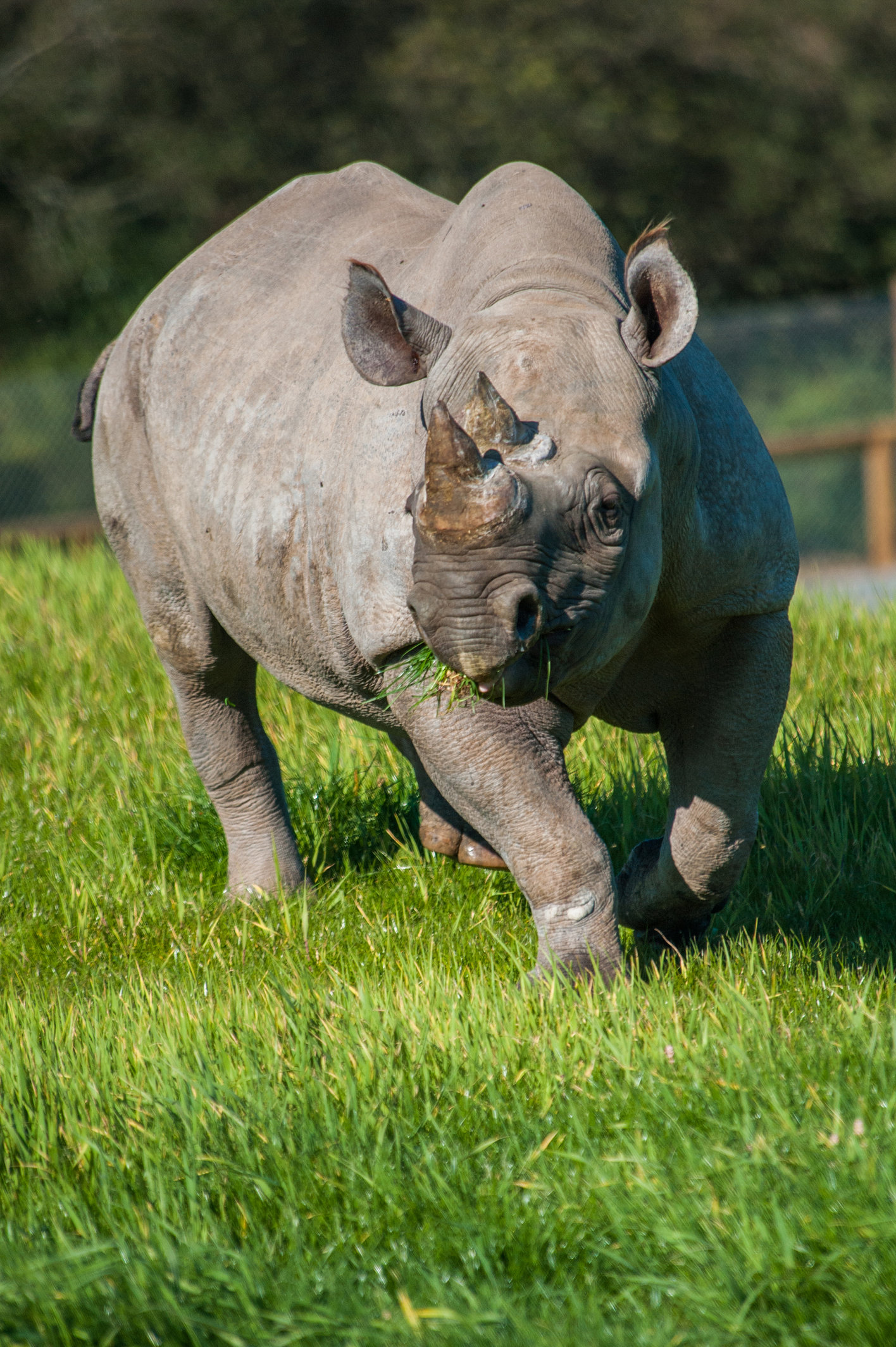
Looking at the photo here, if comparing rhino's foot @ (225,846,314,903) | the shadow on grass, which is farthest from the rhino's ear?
rhino's foot @ (225,846,314,903)

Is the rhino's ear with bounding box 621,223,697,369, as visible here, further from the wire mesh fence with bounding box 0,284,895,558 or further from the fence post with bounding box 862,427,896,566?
the wire mesh fence with bounding box 0,284,895,558

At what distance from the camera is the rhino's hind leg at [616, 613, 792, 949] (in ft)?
11.9

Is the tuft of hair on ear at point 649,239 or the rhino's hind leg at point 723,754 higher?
the tuft of hair on ear at point 649,239

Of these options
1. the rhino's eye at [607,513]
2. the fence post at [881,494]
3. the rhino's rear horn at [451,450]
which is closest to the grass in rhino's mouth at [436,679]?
the rhino's eye at [607,513]

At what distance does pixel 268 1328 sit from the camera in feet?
7.58

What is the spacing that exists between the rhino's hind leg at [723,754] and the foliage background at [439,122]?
65.9ft

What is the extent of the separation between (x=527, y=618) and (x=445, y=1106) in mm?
984

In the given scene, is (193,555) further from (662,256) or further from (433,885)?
(662,256)

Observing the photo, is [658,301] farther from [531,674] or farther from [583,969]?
[583,969]

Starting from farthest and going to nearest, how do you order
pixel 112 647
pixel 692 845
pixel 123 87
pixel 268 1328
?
pixel 123 87
pixel 112 647
pixel 692 845
pixel 268 1328

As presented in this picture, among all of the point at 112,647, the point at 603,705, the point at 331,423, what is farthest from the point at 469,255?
the point at 112,647

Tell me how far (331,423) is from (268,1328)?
2259 millimetres

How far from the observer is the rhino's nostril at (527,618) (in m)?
2.63

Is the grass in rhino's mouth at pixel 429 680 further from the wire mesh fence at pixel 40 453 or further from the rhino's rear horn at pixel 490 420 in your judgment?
the wire mesh fence at pixel 40 453
